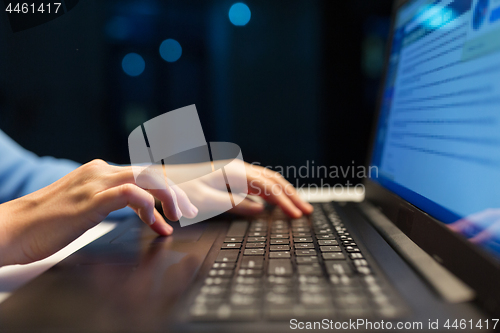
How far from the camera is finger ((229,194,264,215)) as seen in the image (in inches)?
23.1

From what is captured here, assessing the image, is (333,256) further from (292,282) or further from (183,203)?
(183,203)

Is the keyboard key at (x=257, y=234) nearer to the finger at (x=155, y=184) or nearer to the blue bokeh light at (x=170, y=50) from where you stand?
the finger at (x=155, y=184)

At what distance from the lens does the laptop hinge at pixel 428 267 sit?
252mm

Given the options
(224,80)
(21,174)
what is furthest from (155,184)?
(224,80)

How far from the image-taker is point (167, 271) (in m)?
0.33

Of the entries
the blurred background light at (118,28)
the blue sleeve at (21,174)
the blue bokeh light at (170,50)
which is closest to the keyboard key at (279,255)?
the blue sleeve at (21,174)

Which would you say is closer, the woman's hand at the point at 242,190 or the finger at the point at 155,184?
the finger at the point at 155,184

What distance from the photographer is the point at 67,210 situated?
41cm

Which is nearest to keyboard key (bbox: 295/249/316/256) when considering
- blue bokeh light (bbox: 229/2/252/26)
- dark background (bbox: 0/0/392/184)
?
dark background (bbox: 0/0/392/184)

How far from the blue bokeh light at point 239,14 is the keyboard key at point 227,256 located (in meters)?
0.93

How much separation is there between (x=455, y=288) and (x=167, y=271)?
0.27 m

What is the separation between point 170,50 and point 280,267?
997 mm

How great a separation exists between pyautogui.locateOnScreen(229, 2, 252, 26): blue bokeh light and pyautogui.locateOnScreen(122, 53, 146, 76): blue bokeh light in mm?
363

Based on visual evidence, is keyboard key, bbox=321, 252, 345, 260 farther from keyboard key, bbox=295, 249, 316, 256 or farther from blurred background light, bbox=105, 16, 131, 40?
blurred background light, bbox=105, 16, 131, 40
